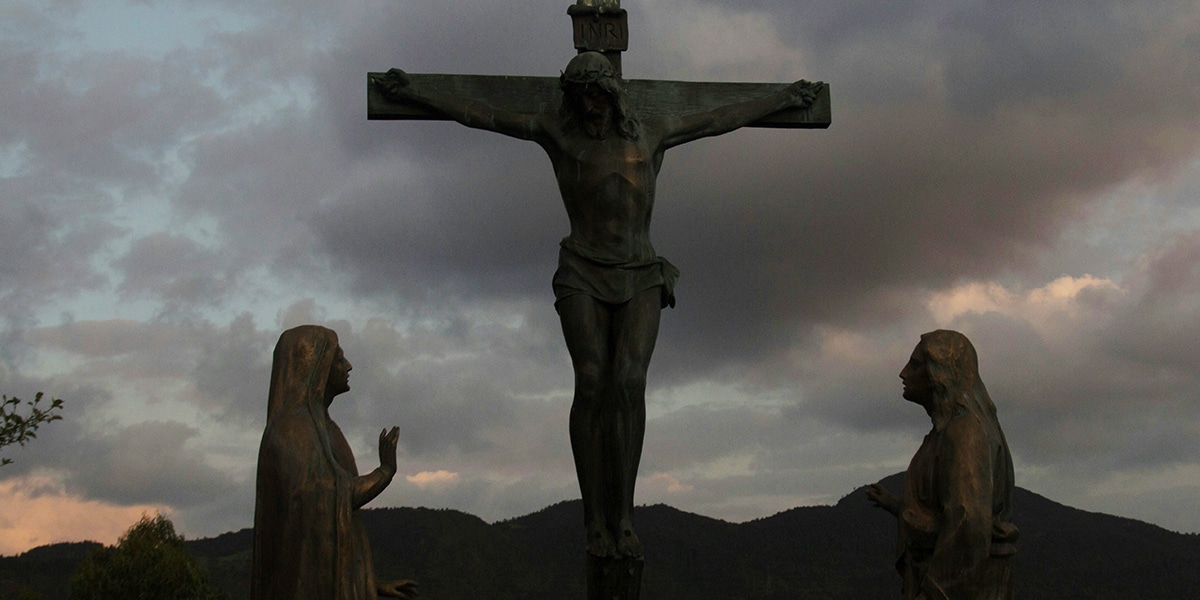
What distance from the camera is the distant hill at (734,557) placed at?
52.4m

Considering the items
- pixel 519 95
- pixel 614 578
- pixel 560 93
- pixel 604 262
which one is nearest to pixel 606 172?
pixel 604 262

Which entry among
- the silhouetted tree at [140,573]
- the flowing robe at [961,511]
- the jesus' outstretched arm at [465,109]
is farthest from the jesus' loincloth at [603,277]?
the silhouetted tree at [140,573]

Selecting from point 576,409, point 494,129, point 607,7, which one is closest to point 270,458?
point 576,409

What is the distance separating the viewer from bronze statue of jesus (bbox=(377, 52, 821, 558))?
9.18m

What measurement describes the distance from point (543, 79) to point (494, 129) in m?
0.56

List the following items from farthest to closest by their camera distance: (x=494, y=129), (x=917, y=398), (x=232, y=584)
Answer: (x=232, y=584) → (x=494, y=129) → (x=917, y=398)

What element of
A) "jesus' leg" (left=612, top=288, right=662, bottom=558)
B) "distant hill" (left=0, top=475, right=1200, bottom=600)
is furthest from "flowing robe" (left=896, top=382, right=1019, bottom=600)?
"distant hill" (left=0, top=475, right=1200, bottom=600)

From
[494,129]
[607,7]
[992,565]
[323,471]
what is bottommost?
[992,565]

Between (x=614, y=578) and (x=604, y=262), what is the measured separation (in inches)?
81.8

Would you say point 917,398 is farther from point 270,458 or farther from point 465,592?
point 465,592

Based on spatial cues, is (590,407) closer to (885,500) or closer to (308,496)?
(885,500)

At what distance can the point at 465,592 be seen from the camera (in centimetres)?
5584

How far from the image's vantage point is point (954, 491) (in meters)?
7.79

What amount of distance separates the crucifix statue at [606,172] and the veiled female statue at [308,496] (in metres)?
1.86
